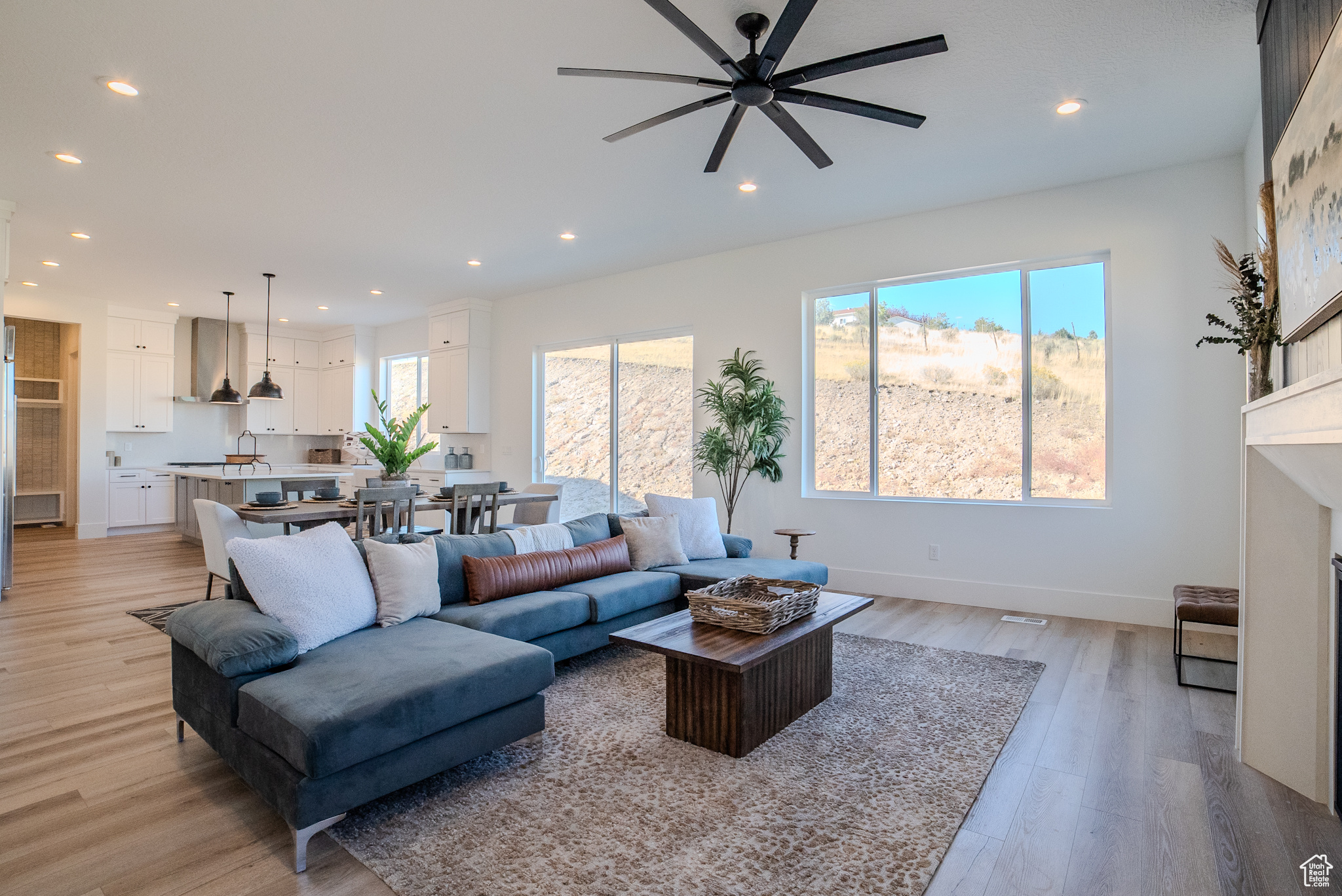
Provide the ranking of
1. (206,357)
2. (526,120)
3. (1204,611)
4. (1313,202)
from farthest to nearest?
(206,357), (526,120), (1204,611), (1313,202)

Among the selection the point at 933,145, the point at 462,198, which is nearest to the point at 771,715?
the point at 933,145

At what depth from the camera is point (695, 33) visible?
2363mm

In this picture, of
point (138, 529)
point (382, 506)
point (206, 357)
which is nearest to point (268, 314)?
point (206, 357)

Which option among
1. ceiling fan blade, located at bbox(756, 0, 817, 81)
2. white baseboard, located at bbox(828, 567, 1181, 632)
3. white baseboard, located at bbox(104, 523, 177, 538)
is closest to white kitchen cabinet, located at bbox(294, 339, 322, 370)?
white baseboard, located at bbox(104, 523, 177, 538)

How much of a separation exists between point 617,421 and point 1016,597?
404 cm

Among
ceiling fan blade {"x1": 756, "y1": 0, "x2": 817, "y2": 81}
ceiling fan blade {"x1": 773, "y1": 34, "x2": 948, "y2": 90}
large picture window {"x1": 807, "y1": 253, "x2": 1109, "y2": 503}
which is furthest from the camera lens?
large picture window {"x1": 807, "y1": 253, "x2": 1109, "y2": 503}

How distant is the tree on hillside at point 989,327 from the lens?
4.98m

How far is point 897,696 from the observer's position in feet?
10.3

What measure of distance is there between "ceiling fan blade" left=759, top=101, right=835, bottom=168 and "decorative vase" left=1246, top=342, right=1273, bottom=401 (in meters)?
2.01

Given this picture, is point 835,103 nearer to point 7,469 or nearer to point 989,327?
point 989,327

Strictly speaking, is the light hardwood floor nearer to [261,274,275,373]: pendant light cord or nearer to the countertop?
the countertop

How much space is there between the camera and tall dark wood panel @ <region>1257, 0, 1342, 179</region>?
194cm

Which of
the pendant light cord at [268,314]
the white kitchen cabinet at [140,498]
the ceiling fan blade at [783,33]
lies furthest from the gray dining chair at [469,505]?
the white kitchen cabinet at [140,498]

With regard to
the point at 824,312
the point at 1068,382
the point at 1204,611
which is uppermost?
the point at 824,312
